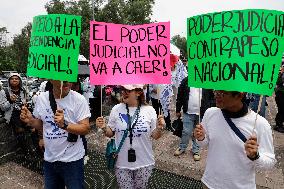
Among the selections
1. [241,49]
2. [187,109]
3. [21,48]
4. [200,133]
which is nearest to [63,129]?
[200,133]

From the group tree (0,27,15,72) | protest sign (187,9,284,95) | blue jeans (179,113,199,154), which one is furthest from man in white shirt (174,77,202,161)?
tree (0,27,15,72)

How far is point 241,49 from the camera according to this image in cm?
239

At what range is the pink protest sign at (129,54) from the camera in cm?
317

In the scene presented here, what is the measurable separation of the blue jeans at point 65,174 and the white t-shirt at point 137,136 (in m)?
0.42

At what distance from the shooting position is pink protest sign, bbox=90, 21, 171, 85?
3170mm

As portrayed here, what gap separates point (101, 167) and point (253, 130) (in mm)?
3598

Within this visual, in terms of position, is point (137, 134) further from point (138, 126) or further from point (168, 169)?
point (168, 169)

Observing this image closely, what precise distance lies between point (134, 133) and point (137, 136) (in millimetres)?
46

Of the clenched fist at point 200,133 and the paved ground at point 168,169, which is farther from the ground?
the clenched fist at point 200,133

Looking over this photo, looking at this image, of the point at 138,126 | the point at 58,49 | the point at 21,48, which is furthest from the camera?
the point at 21,48

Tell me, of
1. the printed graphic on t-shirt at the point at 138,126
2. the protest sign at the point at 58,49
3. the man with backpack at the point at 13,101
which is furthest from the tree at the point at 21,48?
the printed graphic on t-shirt at the point at 138,126

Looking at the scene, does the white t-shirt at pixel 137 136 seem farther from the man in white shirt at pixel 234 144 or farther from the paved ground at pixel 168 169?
the paved ground at pixel 168 169

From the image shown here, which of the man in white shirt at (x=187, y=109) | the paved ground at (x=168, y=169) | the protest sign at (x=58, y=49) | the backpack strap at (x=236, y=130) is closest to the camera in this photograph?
the backpack strap at (x=236, y=130)

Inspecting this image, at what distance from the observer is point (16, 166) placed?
212 inches
